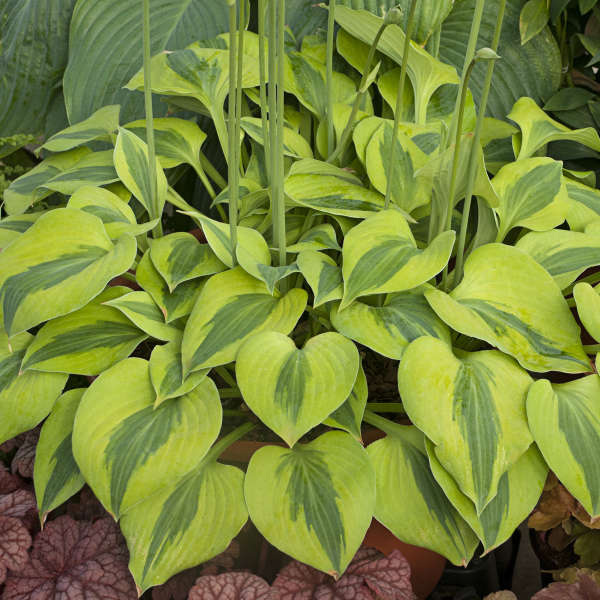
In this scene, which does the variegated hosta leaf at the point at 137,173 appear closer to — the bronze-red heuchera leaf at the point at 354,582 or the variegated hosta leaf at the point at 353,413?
the variegated hosta leaf at the point at 353,413

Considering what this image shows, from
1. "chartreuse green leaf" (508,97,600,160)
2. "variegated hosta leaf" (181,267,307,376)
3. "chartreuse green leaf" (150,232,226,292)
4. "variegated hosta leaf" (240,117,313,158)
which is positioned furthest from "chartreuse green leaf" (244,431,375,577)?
"chartreuse green leaf" (508,97,600,160)

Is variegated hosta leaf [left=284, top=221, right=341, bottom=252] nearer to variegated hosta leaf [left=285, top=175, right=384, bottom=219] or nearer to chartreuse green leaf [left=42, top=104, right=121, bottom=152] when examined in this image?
variegated hosta leaf [left=285, top=175, right=384, bottom=219]

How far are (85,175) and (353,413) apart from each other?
20.2 inches

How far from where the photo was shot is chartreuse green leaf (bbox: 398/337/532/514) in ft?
1.95

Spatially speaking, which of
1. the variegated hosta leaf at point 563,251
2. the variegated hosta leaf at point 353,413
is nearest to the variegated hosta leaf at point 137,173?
the variegated hosta leaf at point 353,413

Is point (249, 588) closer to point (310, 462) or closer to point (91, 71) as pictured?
point (310, 462)

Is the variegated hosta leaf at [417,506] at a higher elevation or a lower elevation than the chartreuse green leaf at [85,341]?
lower

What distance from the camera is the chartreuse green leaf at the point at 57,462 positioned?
2.19ft

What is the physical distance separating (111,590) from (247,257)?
0.37 m

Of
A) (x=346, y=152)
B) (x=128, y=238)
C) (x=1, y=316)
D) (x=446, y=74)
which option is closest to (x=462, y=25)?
(x=446, y=74)

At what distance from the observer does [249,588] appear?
2.16 feet

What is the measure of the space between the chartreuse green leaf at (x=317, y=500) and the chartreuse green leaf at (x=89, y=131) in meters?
0.54

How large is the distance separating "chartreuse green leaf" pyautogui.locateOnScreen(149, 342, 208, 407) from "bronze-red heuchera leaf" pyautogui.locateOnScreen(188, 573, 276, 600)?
0.63ft

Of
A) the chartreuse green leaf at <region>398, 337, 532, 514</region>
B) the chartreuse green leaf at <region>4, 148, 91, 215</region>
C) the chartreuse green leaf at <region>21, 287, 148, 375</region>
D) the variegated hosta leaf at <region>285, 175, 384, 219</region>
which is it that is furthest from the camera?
the chartreuse green leaf at <region>4, 148, 91, 215</region>
